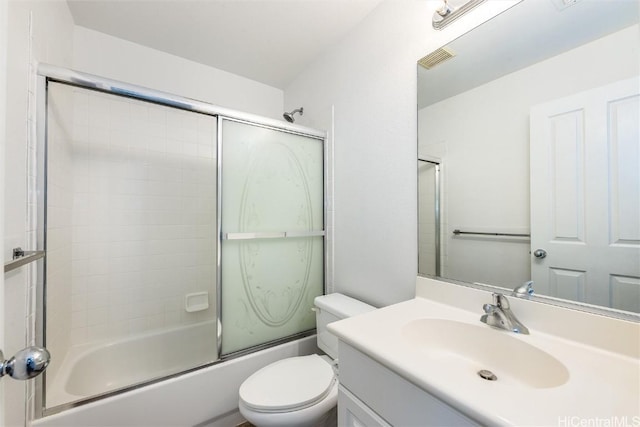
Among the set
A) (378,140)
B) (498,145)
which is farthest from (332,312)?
(498,145)

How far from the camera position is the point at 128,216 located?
183cm

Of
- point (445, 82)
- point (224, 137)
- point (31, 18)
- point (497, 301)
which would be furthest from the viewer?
point (224, 137)

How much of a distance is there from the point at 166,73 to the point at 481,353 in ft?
7.99

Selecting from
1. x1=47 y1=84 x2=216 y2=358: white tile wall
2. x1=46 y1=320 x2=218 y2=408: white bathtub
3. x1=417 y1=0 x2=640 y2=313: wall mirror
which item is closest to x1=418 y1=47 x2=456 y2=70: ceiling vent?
x1=417 y1=0 x2=640 y2=313: wall mirror

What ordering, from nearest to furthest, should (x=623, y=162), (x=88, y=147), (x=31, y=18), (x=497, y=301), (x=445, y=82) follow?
(x=623, y=162) → (x=497, y=301) → (x=31, y=18) → (x=445, y=82) → (x=88, y=147)

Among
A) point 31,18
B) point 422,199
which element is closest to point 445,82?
point 422,199

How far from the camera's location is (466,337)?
89 cm

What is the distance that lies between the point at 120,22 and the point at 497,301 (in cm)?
242

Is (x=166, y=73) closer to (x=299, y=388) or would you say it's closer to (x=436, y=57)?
(x=436, y=57)

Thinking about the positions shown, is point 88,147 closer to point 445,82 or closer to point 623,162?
point 445,82

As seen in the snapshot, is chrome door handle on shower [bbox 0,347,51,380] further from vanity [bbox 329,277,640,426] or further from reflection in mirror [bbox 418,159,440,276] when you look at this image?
reflection in mirror [bbox 418,159,440,276]

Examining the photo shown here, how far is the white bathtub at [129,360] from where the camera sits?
4.64 ft

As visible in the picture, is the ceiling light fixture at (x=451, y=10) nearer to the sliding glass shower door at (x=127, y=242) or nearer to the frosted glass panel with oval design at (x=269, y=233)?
the frosted glass panel with oval design at (x=269, y=233)

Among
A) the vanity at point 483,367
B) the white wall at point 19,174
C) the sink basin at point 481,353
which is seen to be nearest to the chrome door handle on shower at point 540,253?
the vanity at point 483,367
